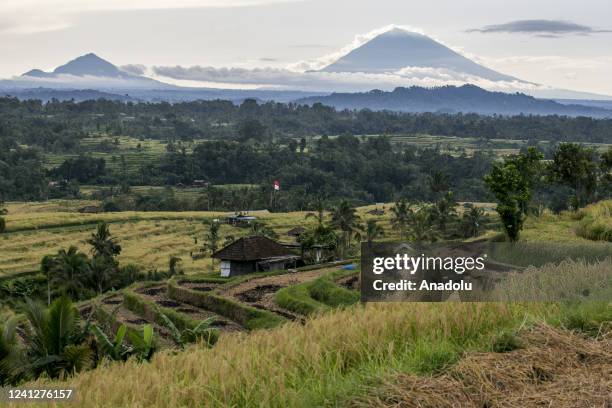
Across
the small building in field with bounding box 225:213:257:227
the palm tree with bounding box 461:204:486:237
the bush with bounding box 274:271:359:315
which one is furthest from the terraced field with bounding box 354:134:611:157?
the bush with bounding box 274:271:359:315

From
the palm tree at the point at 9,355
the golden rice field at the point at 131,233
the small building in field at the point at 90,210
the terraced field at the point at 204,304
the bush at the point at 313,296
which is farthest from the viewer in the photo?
the small building in field at the point at 90,210

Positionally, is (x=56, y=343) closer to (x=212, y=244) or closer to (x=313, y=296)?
(x=313, y=296)

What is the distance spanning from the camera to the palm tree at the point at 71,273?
44.3m

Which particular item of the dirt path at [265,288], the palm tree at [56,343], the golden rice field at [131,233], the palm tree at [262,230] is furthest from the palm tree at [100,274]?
the palm tree at [56,343]

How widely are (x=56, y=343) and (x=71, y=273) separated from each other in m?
35.3

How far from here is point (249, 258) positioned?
4200 centimetres

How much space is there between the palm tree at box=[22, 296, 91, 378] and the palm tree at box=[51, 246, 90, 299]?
3384cm

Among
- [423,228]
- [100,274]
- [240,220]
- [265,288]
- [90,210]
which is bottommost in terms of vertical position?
[90,210]

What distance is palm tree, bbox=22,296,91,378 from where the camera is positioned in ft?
33.8

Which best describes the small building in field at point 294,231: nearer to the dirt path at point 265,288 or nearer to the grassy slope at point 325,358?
the dirt path at point 265,288

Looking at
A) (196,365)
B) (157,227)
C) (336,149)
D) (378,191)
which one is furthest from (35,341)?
(336,149)

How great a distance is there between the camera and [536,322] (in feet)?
19.1

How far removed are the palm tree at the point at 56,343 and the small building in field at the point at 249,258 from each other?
3025 cm

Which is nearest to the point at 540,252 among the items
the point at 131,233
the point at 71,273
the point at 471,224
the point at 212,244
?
the point at 71,273
